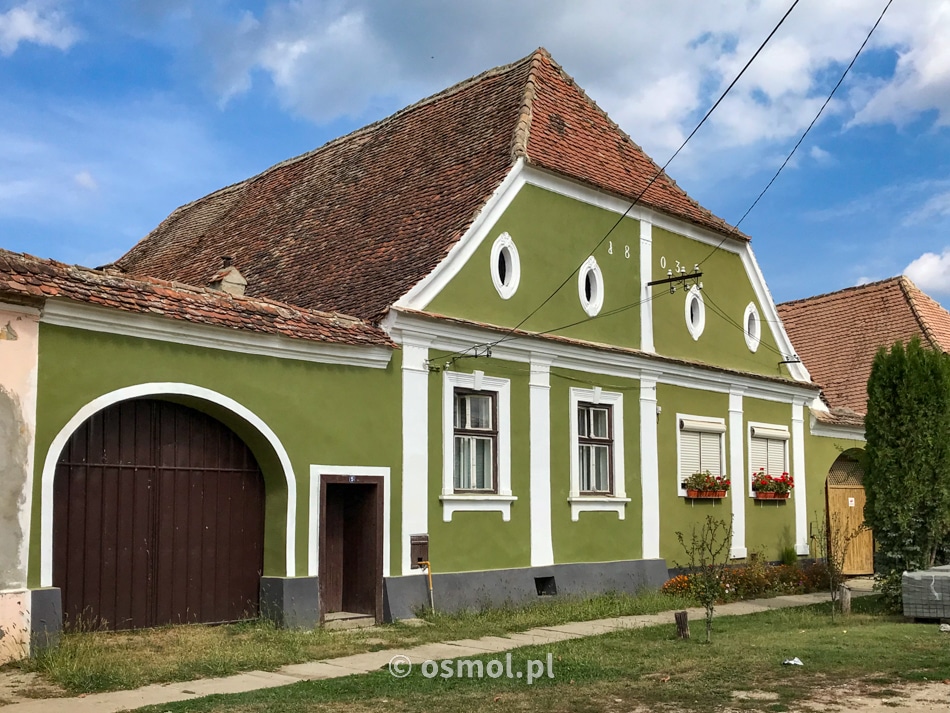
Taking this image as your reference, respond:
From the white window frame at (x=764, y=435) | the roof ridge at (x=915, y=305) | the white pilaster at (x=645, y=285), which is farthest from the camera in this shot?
the roof ridge at (x=915, y=305)

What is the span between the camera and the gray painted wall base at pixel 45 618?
9953 mm

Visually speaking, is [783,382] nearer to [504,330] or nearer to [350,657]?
[504,330]

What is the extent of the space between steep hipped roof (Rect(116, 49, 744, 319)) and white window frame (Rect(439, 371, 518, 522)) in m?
1.56

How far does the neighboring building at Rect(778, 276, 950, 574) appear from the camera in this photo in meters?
22.6

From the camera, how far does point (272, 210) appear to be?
2072 cm

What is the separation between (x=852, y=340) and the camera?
1064 inches

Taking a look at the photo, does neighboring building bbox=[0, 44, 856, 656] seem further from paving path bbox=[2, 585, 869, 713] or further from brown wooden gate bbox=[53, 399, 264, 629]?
paving path bbox=[2, 585, 869, 713]

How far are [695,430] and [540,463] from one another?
4145 millimetres

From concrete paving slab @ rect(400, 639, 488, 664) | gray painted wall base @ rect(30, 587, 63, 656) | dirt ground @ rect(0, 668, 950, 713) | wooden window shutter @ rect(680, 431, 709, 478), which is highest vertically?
wooden window shutter @ rect(680, 431, 709, 478)

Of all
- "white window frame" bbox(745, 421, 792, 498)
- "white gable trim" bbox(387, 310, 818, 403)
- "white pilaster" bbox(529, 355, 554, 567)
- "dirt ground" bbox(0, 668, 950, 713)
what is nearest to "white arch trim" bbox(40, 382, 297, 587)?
"dirt ground" bbox(0, 668, 950, 713)

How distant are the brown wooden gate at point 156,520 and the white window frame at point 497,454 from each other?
2639 mm

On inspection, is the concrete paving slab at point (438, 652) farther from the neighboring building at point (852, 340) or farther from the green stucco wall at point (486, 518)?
the neighboring building at point (852, 340)

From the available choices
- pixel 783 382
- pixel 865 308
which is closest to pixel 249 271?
pixel 783 382

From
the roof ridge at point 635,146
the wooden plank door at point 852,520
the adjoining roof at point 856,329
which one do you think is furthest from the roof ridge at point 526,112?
the adjoining roof at point 856,329
